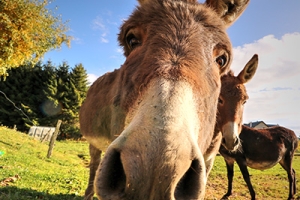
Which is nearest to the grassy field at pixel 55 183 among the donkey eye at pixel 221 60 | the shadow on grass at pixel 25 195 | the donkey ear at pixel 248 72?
the shadow on grass at pixel 25 195

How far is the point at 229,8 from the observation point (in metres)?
3.24

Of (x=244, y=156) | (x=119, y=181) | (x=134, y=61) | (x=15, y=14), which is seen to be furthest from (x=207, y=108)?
(x=15, y=14)

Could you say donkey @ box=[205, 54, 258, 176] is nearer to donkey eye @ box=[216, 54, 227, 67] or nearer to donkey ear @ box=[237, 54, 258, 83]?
donkey ear @ box=[237, 54, 258, 83]

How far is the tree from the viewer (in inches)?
623

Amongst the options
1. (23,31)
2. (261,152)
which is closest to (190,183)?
(261,152)

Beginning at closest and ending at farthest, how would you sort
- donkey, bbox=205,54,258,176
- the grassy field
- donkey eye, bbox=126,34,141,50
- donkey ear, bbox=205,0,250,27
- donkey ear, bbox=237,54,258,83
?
donkey eye, bbox=126,34,141,50 → donkey ear, bbox=205,0,250,27 → donkey, bbox=205,54,258,176 → the grassy field → donkey ear, bbox=237,54,258,83

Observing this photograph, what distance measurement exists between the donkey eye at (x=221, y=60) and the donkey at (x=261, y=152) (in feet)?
22.1

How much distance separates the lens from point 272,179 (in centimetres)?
1355

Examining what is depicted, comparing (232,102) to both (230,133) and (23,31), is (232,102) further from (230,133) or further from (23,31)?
(23,31)

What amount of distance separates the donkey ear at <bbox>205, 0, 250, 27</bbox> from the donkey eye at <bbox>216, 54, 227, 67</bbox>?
2.99 ft

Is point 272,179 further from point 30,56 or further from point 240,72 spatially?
point 30,56

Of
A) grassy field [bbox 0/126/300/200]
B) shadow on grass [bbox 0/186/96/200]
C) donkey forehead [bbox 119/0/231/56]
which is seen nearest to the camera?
donkey forehead [bbox 119/0/231/56]

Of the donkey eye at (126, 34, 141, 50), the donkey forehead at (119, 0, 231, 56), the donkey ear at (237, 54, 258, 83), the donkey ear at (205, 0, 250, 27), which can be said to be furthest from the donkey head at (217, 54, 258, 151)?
the donkey eye at (126, 34, 141, 50)

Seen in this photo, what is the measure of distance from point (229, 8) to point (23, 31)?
17453mm
